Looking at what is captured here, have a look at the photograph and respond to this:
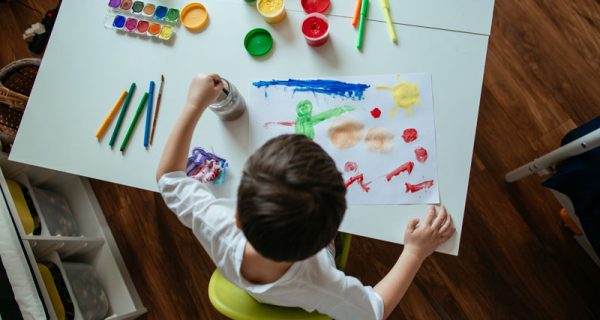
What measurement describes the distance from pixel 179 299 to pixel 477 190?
1.19 m

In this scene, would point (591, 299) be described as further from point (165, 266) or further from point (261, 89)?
point (165, 266)

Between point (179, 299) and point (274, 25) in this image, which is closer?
point (274, 25)

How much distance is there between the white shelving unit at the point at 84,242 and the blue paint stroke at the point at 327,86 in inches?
34.5

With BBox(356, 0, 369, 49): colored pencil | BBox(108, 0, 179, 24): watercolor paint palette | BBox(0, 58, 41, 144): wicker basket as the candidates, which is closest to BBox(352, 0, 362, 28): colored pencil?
BBox(356, 0, 369, 49): colored pencil

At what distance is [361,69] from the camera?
3.06 ft

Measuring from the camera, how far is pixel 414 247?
840mm

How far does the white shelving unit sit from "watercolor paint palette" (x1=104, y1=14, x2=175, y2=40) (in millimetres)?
638

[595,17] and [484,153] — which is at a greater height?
[595,17]

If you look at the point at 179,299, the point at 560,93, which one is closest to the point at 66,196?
the point at 179,299

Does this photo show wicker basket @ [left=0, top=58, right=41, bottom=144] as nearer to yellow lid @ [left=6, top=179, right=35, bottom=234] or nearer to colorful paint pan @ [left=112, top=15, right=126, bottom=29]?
yellow lid @ [left=6, top=179, right=35, bottom=234]

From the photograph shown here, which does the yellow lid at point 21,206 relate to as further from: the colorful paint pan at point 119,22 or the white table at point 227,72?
the colorful paint pan at point 119,22

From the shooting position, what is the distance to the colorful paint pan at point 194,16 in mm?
1017

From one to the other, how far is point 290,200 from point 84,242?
3.84 feet

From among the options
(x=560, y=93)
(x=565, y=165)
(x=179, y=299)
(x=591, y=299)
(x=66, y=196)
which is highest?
(x=560, y=93)
